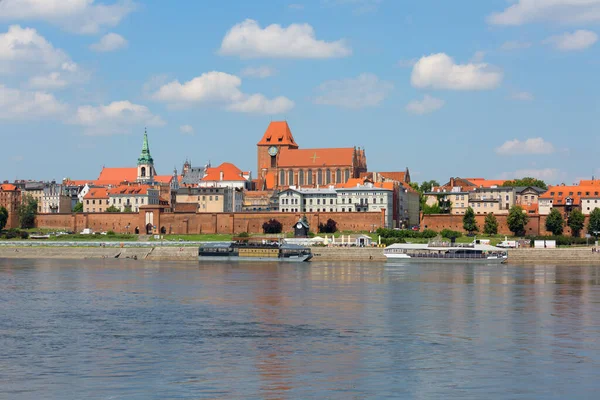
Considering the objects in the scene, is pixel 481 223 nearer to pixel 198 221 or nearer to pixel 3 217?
pixel 198 221

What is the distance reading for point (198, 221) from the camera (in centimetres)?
10038

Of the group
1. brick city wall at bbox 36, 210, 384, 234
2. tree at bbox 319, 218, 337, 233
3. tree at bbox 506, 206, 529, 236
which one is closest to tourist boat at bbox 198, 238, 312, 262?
tree at bbox 319, 218, 337, 233

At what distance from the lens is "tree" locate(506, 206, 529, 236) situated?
297 ft

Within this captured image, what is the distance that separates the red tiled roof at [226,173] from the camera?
129 m

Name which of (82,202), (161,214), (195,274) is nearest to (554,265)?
(195,274)

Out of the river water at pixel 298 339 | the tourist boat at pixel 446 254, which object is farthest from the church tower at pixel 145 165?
the river water at pixel 298 339

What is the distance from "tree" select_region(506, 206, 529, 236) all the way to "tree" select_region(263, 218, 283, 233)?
22.7 meters

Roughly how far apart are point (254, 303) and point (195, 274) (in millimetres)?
18916

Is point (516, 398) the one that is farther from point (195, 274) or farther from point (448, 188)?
point (448, 188)

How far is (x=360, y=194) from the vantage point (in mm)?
102375

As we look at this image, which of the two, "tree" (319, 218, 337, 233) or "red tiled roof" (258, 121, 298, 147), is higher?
"red tiled roof" (258, 121, 298, 147)

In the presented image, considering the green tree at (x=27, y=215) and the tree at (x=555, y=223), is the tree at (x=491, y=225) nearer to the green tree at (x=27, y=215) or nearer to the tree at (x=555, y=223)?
the tree at (x=555, y=223)

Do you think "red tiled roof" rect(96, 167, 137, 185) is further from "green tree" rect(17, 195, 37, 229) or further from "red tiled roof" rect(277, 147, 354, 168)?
"green tree" rect(17, 195, 37, 229)

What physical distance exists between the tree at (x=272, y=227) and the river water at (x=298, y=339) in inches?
1861
